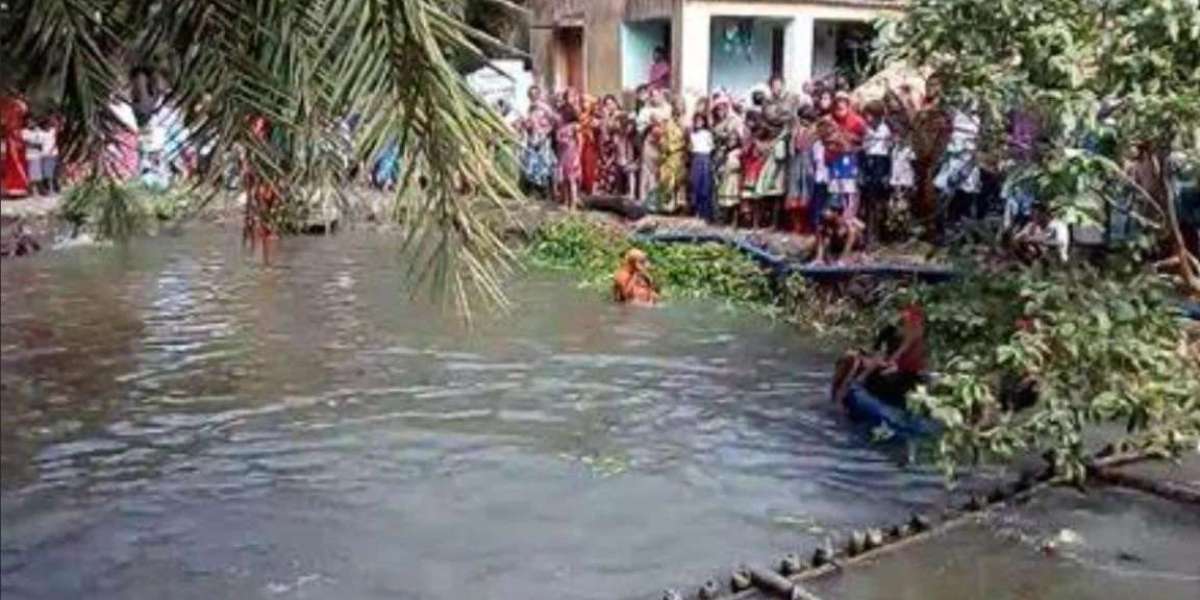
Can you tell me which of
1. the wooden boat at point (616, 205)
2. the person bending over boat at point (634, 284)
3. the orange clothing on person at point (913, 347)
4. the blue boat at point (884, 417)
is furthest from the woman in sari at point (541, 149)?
the orange clothing on person at point (913, 347)

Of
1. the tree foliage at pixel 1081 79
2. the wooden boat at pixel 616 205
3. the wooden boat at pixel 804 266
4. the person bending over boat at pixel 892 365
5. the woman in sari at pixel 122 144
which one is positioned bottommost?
the person bending over boat at pixel 892 365

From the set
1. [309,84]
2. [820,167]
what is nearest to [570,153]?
[820,167]

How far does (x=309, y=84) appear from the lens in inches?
149

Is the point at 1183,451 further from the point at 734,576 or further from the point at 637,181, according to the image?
the point at 637,181

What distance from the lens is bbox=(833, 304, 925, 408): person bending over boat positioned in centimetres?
961

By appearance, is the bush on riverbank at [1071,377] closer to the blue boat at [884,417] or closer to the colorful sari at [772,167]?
the blue boat at [884,417]

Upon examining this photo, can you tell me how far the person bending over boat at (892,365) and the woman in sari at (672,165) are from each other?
7.69m

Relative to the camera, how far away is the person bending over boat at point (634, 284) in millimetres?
15258

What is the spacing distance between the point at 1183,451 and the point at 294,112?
582 centimetres

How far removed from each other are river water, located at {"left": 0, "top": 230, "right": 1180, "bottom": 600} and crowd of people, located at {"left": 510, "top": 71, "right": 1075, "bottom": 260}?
1.77m

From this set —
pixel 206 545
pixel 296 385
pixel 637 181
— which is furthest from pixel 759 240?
pixel 206 545

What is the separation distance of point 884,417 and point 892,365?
367 mm

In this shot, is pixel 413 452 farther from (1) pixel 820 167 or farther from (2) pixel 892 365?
(1) pixel 820 167

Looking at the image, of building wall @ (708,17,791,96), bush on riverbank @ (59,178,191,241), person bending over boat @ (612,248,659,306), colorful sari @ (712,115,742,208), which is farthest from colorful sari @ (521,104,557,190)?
bush on riverbank @ (59,178,191,241)
